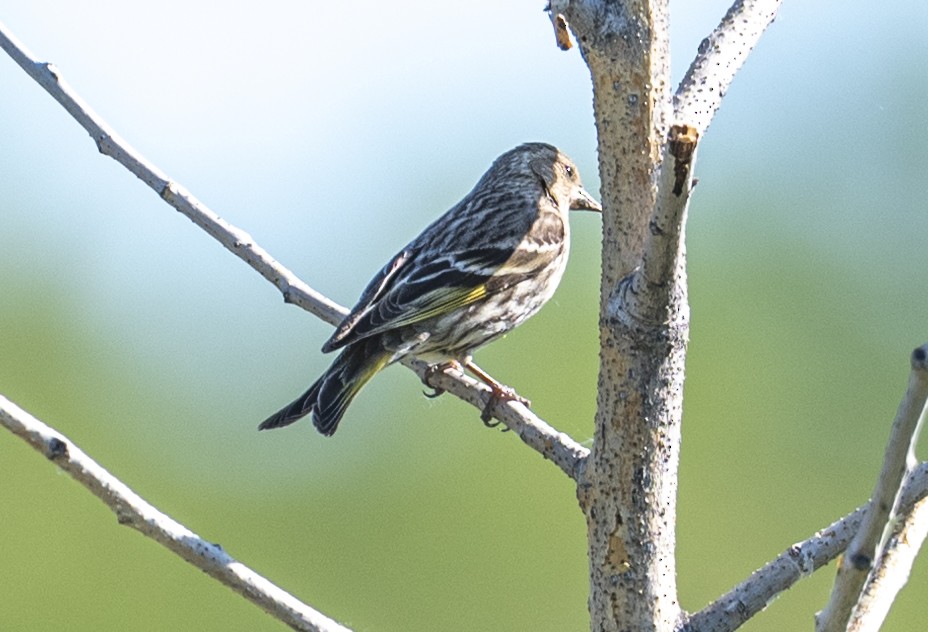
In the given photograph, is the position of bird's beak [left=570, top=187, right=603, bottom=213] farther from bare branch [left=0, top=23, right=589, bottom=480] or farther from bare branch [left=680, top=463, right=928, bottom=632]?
bare branch [left=680, top=463, right=928, bottom=632]

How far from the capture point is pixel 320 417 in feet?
17.5

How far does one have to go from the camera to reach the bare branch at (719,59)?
3.34m

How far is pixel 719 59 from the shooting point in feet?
11.4

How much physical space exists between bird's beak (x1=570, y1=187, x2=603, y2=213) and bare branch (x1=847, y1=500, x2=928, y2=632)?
406 centimetres

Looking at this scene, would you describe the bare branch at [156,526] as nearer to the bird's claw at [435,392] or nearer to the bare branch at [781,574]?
the bare branch at [781,574]

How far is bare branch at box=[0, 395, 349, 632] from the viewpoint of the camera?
297 centimetres

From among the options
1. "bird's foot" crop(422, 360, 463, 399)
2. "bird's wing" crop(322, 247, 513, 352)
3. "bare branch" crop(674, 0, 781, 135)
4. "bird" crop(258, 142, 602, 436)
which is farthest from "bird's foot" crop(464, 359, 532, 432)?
"bare branch" crop(674, 0, 781, 135)

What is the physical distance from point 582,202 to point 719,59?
3711 mm

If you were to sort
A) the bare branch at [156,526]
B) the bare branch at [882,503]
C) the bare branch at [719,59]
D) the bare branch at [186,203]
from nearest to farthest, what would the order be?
1. the bare branch at [882,503]
2. the bare branch at [156,526]
3. the bare branch at [719,59]
4. the bare branch at [186,203]

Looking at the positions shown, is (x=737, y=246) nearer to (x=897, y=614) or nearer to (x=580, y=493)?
(x=897, y=614)

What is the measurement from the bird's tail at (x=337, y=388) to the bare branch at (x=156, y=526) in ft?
6.86

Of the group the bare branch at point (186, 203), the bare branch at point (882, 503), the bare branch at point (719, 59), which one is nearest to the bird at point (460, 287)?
the bare branch at point (186, 203)

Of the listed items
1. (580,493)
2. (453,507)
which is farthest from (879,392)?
(580,493)

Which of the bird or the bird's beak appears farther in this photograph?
the bird's beak
